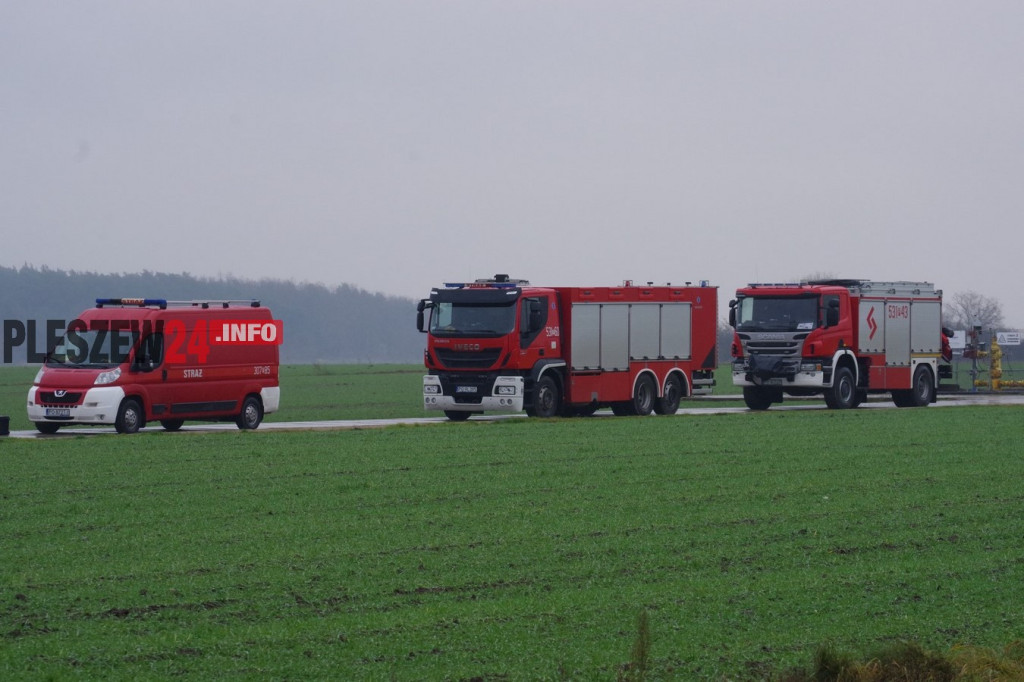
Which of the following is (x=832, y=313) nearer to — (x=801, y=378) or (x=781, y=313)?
(x=781, y=313)

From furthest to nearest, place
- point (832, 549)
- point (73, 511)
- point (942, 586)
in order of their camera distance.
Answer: point (73, 511) < point (832, 549) < point (942, 586)

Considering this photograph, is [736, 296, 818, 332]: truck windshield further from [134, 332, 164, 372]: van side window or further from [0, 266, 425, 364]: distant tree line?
[0, 266, 425, 364]: distant tree line

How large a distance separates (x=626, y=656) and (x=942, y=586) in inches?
127

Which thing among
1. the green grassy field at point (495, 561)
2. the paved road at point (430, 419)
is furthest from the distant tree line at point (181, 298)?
the green grassy field at point (495, 561)

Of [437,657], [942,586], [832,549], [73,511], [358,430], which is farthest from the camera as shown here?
[358,430]

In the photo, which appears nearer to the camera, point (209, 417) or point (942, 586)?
point (942, 586)

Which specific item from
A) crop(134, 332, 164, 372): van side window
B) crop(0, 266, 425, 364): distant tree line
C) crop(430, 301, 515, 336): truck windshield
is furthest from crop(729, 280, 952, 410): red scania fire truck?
crop(0, 266, 425, 364): distant tree line

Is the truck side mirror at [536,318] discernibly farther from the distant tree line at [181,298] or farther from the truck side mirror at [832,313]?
the distant tree line at [181,298]

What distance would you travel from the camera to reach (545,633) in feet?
30.5

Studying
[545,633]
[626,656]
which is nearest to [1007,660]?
[626,656]

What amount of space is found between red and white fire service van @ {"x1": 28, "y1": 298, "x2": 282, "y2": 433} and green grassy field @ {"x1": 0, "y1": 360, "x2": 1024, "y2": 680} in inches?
198

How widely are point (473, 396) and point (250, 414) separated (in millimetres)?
4693

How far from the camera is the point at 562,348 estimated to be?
32.3 m

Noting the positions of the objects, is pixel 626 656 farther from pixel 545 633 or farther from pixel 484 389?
pixel 484 389
